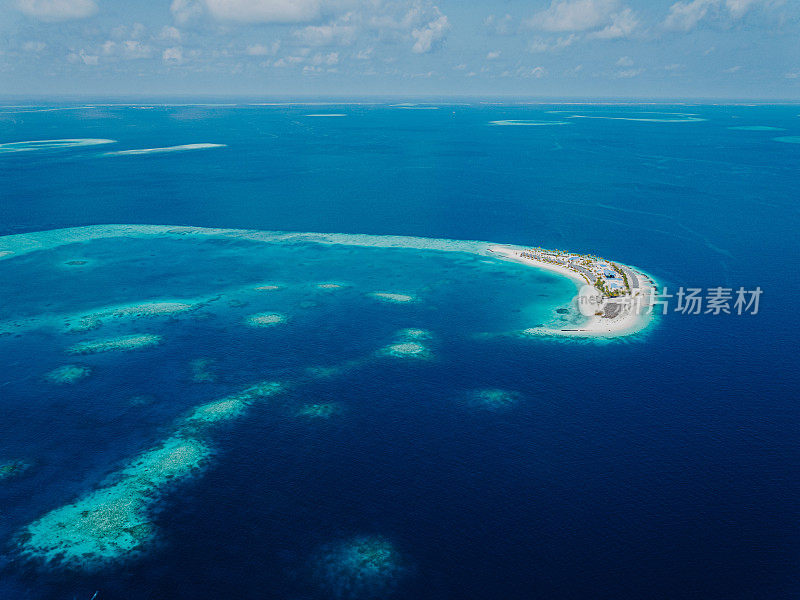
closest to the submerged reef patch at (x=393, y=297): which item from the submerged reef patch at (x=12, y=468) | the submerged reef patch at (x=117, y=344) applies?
the submerged reef patch at (x=117, y=344)

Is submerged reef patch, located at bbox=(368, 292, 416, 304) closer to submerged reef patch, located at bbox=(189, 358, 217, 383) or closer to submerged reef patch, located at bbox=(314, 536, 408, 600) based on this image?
submerged reef patch, located at bbox=(189, 358, 217, 383)

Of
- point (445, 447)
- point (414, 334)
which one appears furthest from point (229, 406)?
point (414, 334)

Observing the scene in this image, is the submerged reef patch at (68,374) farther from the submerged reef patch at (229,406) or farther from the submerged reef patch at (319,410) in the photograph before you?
the submerged reef patch at (319,410)

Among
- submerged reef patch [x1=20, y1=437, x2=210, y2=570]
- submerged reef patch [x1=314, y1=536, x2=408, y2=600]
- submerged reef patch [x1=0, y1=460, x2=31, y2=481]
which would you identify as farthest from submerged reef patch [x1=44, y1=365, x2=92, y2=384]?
submerged reef patch [x1=314, y1=536, x2=408, y2=600]

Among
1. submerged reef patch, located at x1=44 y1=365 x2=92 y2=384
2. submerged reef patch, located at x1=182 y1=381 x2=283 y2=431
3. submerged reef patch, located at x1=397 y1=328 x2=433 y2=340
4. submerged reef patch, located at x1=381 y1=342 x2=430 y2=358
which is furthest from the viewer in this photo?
submerged reef patch, located at x1=397 y1=328 x2=433 y2=340

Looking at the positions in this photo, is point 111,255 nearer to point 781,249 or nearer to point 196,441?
point 196,441

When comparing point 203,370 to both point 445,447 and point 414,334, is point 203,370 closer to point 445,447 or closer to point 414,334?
point 414,334
